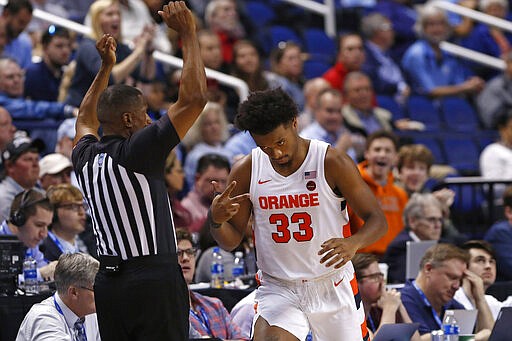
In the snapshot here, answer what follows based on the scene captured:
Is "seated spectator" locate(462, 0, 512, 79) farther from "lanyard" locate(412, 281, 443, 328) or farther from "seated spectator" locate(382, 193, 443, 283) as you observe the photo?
"lanyard" locate(412, 281, 443, 328)

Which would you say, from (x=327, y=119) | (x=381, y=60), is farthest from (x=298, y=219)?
(x=381, y=60)

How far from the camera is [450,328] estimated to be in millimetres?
7402

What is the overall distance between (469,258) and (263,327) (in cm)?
277

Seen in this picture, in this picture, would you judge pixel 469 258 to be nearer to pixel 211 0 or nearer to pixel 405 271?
pixel 405 271

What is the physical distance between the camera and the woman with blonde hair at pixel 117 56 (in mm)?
10000

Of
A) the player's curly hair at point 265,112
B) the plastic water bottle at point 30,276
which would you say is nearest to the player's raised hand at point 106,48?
the player's curly hair at point 265,112

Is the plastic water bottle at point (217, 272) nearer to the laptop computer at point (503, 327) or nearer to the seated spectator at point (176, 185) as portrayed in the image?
the seated spectator at point (176, 185)

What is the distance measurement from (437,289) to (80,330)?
8.56 feet

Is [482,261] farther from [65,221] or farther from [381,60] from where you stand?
[381,60]

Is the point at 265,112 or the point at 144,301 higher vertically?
the point at 265,112

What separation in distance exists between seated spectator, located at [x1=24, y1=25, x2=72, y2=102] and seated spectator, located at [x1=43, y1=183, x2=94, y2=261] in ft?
7.92

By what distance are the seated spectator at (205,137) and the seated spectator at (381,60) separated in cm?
363

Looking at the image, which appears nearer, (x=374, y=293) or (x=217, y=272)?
(x=374, y=293)

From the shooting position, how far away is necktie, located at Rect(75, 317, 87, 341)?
6.72 m
